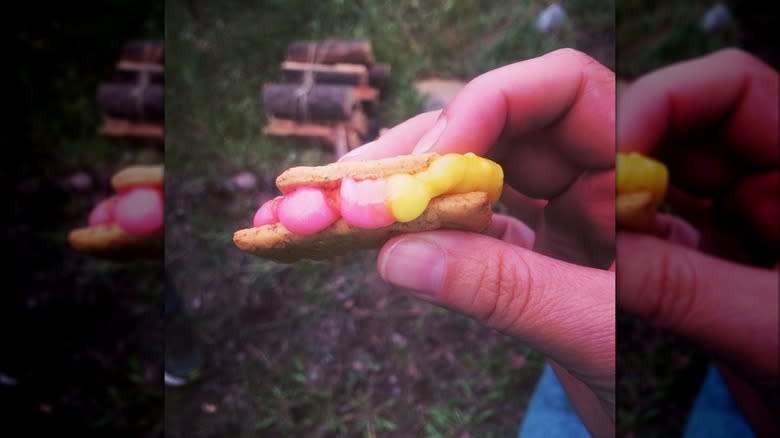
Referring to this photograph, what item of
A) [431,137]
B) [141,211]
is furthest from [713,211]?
[141,211]

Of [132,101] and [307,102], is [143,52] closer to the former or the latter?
[132,101]

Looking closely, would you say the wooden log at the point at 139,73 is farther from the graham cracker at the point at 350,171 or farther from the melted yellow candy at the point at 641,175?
the melted yellow candy at the point at 641,175

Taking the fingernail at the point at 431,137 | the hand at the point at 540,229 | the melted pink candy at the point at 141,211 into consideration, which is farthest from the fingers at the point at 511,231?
the melted pink candy at the point at 141,211

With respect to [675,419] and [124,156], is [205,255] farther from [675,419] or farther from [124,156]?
[675,419]

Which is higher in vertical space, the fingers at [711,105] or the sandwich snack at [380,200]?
the fingers at [711,105]

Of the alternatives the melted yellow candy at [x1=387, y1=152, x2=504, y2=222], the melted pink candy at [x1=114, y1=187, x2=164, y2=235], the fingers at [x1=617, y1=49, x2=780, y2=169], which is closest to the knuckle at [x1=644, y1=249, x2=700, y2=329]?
the fingers at [x1=617, y1=49, x2=780, y2=169]

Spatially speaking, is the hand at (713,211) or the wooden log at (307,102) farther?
the wooden log at (307,102)
